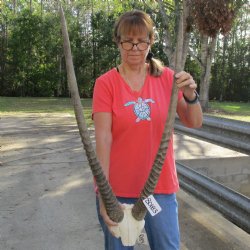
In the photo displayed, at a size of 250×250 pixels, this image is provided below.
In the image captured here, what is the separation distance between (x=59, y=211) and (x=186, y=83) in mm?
2687

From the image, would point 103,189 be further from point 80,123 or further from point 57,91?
point 57,91

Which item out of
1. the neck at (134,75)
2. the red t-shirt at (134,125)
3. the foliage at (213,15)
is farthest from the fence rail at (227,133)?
the foliage at (213,15)

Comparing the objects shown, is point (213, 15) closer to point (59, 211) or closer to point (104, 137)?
point (59, 211)

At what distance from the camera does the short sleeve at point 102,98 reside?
256 cm

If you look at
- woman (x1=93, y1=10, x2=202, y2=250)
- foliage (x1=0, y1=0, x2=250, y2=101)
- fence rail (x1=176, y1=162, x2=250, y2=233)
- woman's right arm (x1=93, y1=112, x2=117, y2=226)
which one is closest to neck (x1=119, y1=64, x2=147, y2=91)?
woman (x1=93, y1=10, x2=202, y2=250)

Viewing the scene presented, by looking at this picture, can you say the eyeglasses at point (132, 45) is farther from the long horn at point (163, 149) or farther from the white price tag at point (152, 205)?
the white price tag at point (152, 205)

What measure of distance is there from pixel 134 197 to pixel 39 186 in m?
2.99

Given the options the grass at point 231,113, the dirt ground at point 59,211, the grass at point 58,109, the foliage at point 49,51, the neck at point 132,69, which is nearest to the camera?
the neck at point 132,69

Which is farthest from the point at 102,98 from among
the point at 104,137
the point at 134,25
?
the point at 134,25

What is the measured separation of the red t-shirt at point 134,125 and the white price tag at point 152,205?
195 millimetres

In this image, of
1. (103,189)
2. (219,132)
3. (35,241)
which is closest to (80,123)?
(103,189)

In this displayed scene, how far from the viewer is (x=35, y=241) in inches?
151

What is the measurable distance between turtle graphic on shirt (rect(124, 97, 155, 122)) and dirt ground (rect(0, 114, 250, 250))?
160 cm

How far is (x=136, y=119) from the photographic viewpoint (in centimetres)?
252
